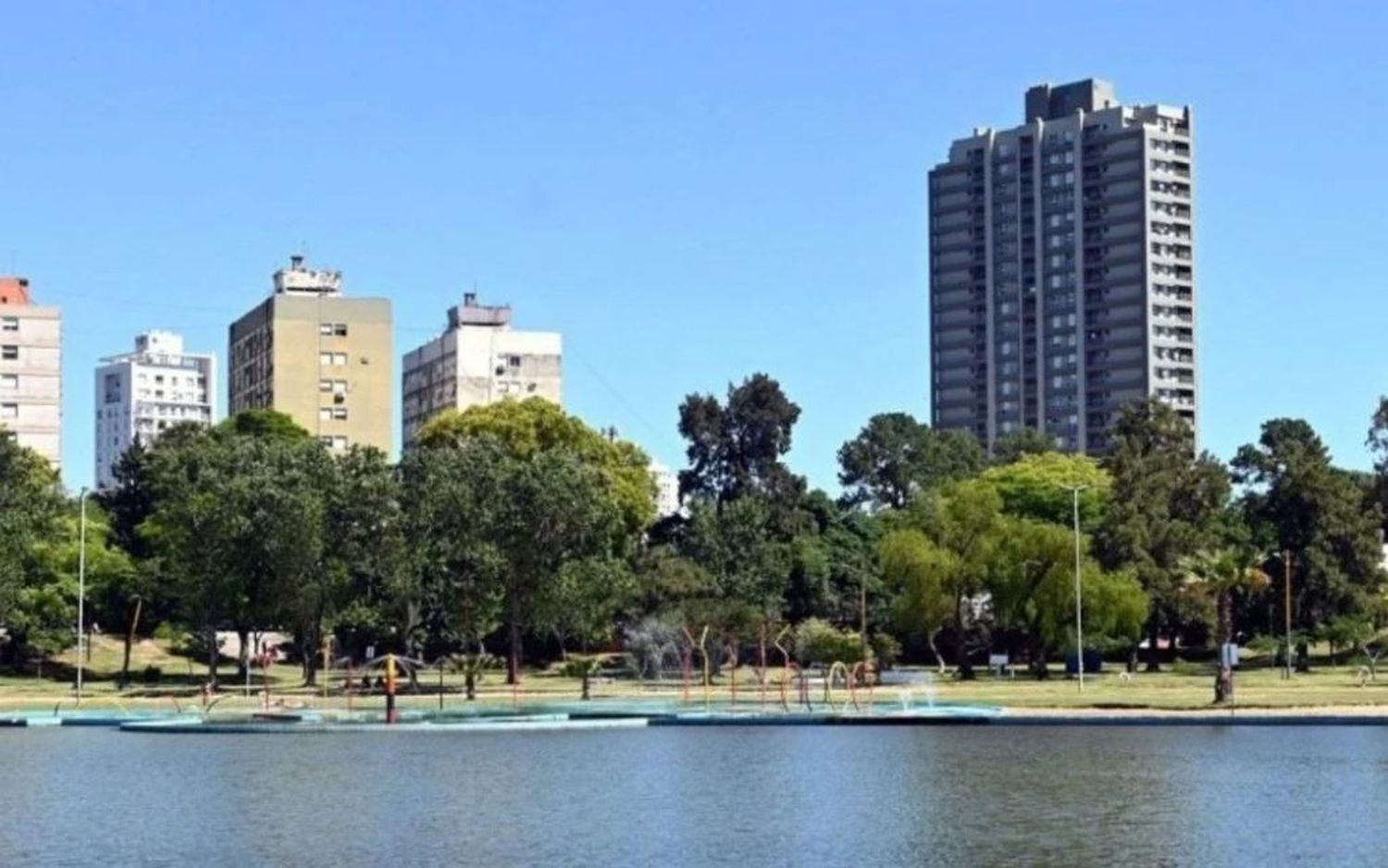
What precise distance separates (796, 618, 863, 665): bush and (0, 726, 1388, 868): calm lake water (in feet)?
139

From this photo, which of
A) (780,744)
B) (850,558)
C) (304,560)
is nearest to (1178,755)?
(780,744)

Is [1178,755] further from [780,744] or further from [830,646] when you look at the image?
[830,646]

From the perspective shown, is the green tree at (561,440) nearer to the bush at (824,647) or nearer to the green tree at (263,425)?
the green tree at (263,425)

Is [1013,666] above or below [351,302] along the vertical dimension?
below

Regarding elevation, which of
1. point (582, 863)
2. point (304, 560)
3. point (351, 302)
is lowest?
point (582, 863)

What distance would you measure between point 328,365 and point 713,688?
84.9 meters

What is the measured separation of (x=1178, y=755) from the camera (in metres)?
49.0

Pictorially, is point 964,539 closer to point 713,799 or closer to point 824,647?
point 824,647

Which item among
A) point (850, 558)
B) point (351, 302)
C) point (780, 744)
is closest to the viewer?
point (780, 744)

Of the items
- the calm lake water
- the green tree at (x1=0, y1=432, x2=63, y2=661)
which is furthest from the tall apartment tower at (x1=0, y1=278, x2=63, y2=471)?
the calm lake water

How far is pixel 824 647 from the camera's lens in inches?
4001

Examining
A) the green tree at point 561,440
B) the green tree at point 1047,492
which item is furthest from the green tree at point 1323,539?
A: the green tree at point 561,440

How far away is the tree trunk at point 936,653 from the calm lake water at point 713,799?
131 feet

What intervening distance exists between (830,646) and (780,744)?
4689 cm
